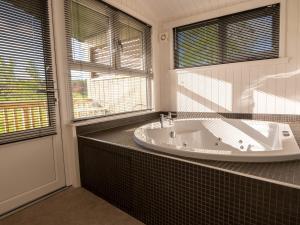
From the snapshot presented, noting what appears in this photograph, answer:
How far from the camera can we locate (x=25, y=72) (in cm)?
168

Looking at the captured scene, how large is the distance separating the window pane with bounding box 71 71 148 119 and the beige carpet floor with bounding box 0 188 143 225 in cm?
79

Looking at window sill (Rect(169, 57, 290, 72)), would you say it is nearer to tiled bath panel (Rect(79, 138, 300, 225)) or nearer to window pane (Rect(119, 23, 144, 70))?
window pane (Rect(119, 23, 144, 70))

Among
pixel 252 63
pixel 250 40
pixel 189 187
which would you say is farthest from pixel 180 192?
pixel 250 40

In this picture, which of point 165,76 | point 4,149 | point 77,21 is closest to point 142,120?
point 165,76

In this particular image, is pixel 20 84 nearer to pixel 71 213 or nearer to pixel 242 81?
pixel 71 213

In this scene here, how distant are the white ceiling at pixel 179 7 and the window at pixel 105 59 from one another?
277 millimetres

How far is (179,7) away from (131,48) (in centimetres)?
91

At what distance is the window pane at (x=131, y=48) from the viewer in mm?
2611

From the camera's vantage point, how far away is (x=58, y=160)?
6.40 feet

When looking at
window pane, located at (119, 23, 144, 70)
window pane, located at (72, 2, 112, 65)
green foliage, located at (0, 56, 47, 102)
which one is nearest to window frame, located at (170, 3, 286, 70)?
window pane, located at (119, 23, 144, 70)

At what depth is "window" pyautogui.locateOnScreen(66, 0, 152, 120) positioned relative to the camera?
206 cm

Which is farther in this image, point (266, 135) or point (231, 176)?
point (266, 135)

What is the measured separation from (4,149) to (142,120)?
64.2 inches

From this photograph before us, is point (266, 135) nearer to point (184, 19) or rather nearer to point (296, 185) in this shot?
point (296, 185)
